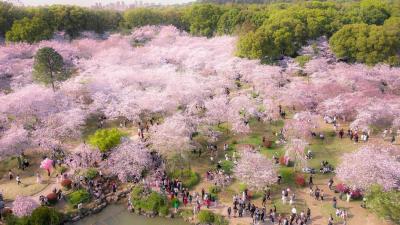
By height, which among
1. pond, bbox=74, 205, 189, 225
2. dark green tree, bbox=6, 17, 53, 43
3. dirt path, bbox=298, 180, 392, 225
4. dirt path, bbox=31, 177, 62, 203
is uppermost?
dark green tree, bbox=6, 17, 53, 43

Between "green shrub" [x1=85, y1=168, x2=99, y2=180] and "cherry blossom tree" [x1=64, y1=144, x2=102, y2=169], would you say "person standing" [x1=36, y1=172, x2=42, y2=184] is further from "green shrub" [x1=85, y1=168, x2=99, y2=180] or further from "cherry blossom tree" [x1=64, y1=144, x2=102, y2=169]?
"green shrub" [x1=85, y1=168, x2=99, y2=180]

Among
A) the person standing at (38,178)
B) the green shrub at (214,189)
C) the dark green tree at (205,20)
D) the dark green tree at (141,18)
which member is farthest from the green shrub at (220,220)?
the dark green tree at (141,18)

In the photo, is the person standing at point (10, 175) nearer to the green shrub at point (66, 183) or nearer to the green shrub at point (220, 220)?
the green shrub at point (66, 183)

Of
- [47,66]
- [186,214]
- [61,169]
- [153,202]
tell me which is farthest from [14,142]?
[186,214]

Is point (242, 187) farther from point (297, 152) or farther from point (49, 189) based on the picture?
point (49, 189)

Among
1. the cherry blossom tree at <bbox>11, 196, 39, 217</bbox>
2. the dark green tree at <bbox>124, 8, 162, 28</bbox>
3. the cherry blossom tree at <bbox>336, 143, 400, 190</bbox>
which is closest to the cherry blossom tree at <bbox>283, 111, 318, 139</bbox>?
the cherry blossom tree at <bbox>336, 143, 400, 190</bbox>
